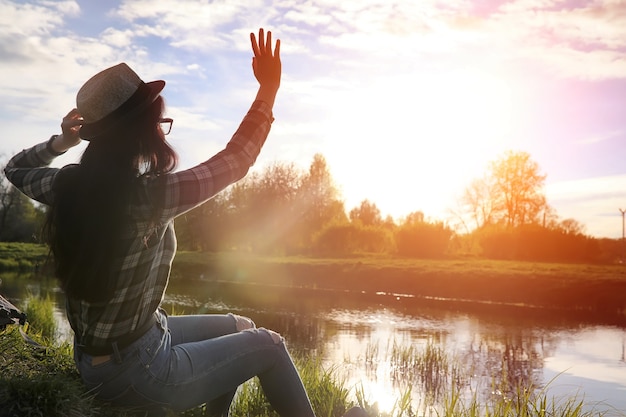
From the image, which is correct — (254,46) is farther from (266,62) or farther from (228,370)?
(228,370)

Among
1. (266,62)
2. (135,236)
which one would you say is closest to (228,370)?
(135,236)

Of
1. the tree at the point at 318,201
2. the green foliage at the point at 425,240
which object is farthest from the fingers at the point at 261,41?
the tree at the point at 318,201

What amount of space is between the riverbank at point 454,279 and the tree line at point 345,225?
25.2ft

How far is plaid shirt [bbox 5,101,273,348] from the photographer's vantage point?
2461mm

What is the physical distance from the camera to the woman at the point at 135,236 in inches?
96.2

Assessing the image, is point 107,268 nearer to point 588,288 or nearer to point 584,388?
point 584,388

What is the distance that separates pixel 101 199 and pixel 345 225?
1708 inches

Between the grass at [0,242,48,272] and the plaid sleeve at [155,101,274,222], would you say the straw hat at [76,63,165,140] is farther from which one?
the grass at [0,242,48,272]

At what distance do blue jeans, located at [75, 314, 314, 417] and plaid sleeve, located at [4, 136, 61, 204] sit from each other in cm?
74

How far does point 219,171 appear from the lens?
8.37 ft

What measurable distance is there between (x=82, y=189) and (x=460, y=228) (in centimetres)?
4407

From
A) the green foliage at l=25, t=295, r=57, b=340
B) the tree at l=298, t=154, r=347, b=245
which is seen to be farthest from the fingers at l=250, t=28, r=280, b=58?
the tree at l=298, t=154, r=347, b=245

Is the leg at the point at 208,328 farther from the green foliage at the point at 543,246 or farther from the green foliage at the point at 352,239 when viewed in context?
the green foliage at the point at 352,239

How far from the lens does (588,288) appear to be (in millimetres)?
23312
